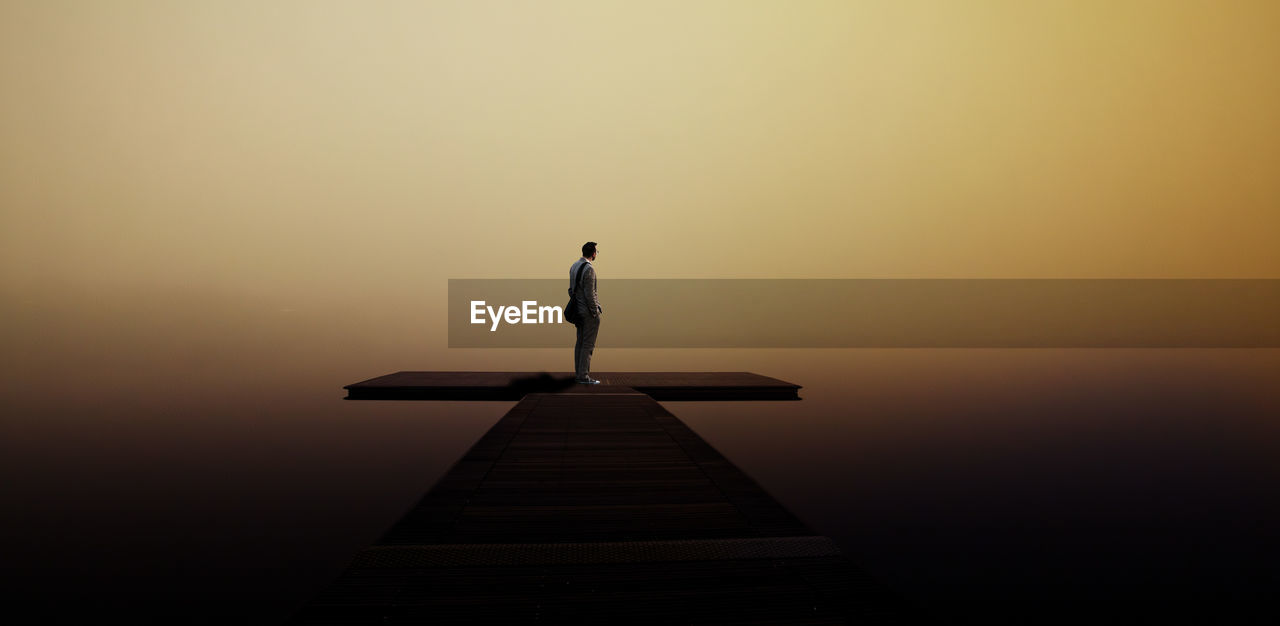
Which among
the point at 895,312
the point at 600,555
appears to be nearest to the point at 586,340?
the point at 600,555

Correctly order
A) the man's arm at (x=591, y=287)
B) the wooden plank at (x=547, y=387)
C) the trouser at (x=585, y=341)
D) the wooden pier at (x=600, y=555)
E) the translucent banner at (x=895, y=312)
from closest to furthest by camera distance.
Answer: the wooden pier at (x=600, y=555), the man's arm at (x=591, y=287), the trouser at (x=585, y=341), the wooden plank at (x=547, y=387), the translucent banner at (x=895, y=312)

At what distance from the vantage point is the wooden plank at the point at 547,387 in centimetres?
806

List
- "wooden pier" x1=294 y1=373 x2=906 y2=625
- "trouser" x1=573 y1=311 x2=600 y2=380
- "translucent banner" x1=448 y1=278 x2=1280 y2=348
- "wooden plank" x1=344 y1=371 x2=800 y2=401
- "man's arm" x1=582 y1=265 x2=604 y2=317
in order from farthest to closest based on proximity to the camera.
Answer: "translucent banner" x1=448 y1=278 x2=1280 y2=348, "wooden plank" x1=344 y1=371 x2=800 y2=401, "trouser" x1=573 y1=311 x2=600 y2=380, "man's arm" x1=582 y1=265 x2=604 y2=317, "wooden pier" x1=294 y1=373 x2=906 y2=625

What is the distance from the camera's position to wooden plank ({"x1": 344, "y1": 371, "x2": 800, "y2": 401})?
8062mm

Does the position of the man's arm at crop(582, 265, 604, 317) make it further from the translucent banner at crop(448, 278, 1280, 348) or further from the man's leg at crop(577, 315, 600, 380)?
the translucent banner at crop(448, 278, 1280, 348)

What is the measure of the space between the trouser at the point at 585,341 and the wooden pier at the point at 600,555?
3554mm

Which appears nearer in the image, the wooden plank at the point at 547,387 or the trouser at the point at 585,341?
the trouser at the point at 585,341

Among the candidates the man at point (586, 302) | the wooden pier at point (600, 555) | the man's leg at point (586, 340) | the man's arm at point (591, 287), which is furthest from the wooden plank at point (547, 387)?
the wooden pier at point (600, 555)

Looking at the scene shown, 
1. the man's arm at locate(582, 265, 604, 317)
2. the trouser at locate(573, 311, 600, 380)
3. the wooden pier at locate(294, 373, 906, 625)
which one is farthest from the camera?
the trouser at locate(573, 311, 600, 380)

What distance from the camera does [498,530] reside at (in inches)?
104

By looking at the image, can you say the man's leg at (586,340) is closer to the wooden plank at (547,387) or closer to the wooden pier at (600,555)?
the wooden plank at (547,387)

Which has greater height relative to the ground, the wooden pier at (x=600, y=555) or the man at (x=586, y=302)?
the man at (x=586, y=302)

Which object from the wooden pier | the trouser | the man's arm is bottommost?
the wooden pier

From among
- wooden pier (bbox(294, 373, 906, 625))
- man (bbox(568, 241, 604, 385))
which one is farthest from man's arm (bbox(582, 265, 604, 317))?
wooden pier (bbox(294, 373, 906, 625))
